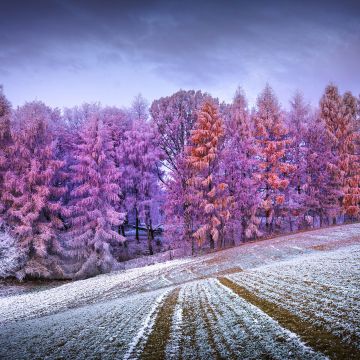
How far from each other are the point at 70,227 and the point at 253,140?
20.0m

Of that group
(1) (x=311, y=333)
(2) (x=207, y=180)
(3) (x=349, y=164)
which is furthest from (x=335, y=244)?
(1) (x=311, y=333)

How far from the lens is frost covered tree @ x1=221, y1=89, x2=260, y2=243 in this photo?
28219mm

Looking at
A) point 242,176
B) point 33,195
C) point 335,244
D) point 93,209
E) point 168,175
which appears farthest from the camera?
point 168,175

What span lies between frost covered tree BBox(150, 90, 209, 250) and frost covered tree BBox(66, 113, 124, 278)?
5288 mm

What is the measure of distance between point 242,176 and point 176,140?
26.2 feet

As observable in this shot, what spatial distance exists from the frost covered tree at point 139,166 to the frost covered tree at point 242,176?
26.2 ft

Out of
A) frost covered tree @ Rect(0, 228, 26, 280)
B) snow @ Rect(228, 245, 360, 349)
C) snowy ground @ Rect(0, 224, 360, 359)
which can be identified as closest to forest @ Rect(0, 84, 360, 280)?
frost covered tree @ Rect(0, 228, 26, 280)

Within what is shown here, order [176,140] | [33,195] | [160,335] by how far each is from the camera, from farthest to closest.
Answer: [176,140] < [33,195] < [160,335]

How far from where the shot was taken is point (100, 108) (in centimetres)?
3512

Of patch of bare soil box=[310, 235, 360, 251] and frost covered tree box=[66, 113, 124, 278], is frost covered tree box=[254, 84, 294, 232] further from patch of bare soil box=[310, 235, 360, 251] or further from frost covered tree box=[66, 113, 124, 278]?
frost covered tree box=[66, 113, 124, 278]

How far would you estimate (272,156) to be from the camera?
28859 mm

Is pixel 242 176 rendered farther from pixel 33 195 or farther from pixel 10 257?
pixel 10 257

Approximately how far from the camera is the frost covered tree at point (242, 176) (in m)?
28.2

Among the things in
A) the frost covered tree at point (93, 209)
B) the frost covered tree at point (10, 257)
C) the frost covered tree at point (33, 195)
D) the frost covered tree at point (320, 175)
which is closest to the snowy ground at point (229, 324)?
the frost covered tree at point (10, 257)
